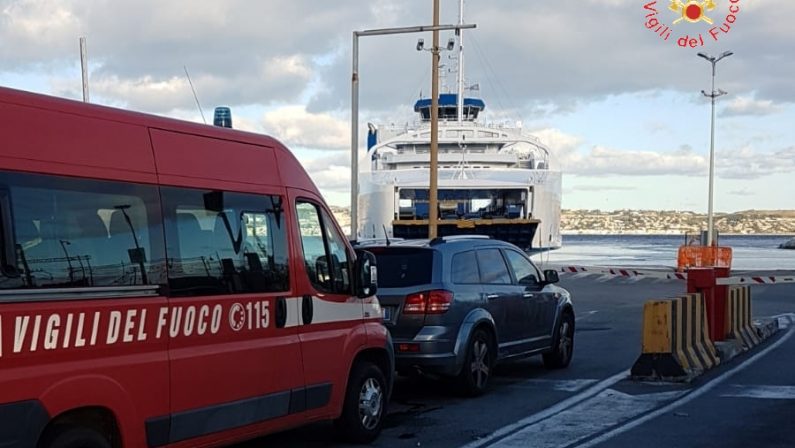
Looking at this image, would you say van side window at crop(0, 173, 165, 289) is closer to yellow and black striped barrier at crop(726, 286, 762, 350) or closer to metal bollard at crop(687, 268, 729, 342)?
metal bollard at crop(687, 268, 729, 342)

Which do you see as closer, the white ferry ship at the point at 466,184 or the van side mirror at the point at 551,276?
the van side mirror at the point at 551,276

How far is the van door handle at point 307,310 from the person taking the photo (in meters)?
6.98

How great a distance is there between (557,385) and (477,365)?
1.25 meters

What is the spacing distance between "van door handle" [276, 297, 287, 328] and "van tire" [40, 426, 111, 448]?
1.59m

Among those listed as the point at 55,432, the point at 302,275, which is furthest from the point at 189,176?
the point at 55,432

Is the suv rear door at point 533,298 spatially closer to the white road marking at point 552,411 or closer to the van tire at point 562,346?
the van tire at point 562,346

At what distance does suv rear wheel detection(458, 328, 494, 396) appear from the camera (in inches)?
380

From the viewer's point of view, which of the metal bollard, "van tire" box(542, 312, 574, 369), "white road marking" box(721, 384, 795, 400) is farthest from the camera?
the metal bollard

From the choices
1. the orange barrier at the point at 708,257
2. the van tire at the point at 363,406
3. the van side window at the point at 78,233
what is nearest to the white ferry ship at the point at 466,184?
the orange barrier at the point at 708,257

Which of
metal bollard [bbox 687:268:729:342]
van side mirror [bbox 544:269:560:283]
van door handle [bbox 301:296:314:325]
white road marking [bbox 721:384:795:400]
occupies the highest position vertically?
van door handle [bbox 301:296:314:325]

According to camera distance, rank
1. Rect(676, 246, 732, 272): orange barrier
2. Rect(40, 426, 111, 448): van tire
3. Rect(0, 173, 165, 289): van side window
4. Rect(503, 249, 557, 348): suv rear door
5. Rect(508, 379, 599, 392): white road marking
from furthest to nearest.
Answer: Rect(676, 246, 732, 272): orange barrier < Rect(503, 249, 557, 348): suv rear door < Rect(508, 379, 599, 392): white road marking < Rect(40, 426, 111, 448): van tire < Rect(0, 173, 165, 289): van side window

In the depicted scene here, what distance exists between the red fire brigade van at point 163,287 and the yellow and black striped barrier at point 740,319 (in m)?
7.28

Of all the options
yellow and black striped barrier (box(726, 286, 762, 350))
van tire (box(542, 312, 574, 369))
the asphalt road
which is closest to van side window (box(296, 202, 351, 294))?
the asphalt road

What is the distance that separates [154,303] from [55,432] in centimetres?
91
